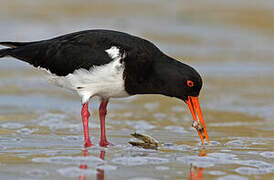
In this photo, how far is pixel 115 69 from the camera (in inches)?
259

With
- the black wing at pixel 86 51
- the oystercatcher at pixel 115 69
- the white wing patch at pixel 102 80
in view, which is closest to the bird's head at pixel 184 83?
the oystercatcher at pixel 115 69

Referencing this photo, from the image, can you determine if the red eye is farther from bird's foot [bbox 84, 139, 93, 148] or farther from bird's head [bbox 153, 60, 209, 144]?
bird's foot [bbox 84, 139, 93, 148]

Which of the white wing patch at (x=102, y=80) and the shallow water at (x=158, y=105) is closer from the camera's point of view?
the shallow water at (x=158, y=105)

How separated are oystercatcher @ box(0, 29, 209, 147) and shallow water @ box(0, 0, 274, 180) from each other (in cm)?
62

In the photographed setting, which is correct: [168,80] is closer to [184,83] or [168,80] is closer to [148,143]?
[184,83]

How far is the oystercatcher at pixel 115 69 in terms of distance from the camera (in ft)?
21.7

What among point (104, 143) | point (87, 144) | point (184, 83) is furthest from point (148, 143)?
point (184, 83)

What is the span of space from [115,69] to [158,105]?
11.0 ft

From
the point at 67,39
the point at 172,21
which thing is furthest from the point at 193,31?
the point at 67,39

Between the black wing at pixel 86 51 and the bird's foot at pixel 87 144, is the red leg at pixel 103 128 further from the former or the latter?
the black wing at pixel 86 51

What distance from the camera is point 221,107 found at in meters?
9.70

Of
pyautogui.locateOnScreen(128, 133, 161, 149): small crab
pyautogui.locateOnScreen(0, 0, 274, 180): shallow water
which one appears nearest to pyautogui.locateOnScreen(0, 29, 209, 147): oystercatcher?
pyautogui.locateOnScreen(128, 133, 161, 149): small crab

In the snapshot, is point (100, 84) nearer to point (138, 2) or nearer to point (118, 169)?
point (118, 169)

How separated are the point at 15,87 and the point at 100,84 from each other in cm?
435
